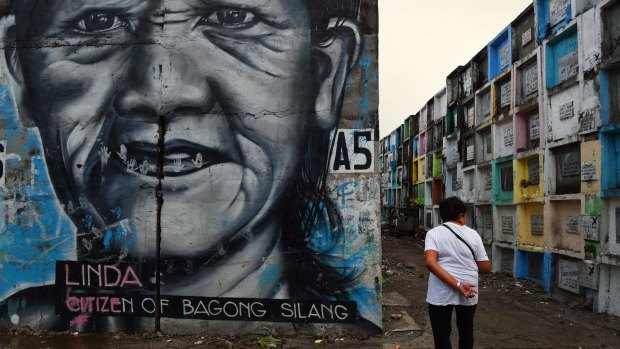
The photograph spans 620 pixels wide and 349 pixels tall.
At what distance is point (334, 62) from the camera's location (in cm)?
489

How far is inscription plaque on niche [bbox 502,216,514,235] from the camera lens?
9.83 meters

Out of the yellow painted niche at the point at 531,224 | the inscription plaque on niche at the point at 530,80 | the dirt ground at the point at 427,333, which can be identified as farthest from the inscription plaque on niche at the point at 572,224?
the inscription plaque on niche at the point at 530,80

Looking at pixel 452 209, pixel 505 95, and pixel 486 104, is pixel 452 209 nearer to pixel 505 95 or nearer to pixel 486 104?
pixel 505 95

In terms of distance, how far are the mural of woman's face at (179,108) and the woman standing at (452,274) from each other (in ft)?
6.38

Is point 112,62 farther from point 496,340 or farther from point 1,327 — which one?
point 496,340

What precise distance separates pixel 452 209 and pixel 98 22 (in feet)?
13.2

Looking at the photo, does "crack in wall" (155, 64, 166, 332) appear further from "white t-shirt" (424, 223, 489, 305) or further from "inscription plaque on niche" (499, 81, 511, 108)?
"inscription plaque on niche" (499, 81, 511, 108)

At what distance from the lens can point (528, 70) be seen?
9.22 meters

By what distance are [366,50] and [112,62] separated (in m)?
2.58

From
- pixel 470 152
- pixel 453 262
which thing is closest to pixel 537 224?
pixel 470 152

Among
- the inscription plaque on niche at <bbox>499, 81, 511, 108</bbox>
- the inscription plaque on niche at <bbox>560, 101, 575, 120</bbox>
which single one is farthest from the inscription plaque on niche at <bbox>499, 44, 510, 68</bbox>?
the inscription plaque on niche at <bbox>560, 101, 575, 120</bbox>

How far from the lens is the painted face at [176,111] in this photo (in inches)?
192

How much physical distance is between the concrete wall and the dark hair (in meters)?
1.43

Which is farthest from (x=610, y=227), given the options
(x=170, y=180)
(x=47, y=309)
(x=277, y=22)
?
(x=47, y=309)
